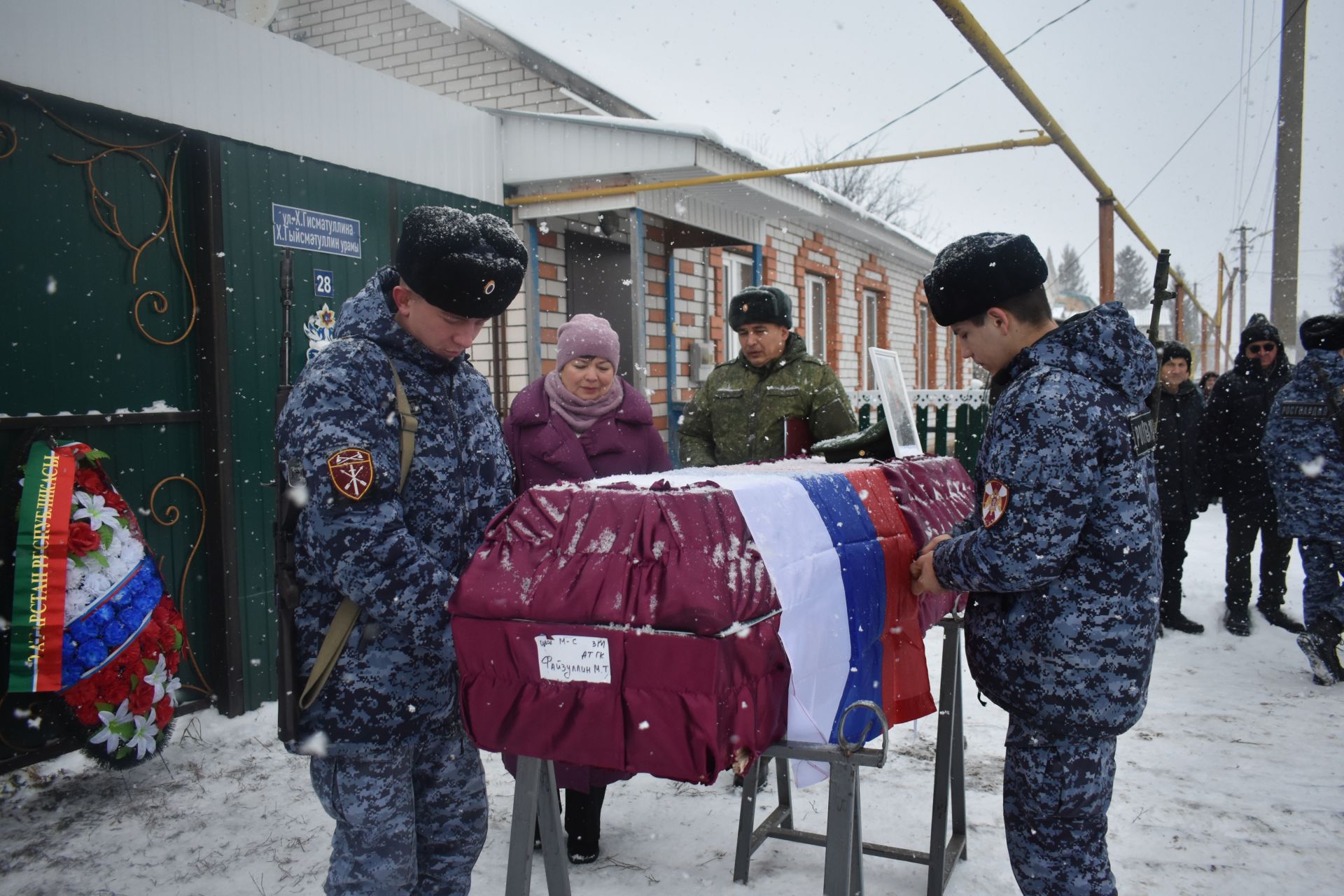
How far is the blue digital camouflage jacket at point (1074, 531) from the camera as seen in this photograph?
1.99 metres

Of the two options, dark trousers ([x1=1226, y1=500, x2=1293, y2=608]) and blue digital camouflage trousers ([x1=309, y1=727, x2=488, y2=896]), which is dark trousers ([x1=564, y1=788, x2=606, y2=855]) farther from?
dark trousers ([x1=1226, y1=500, x2=1293, y2=608])

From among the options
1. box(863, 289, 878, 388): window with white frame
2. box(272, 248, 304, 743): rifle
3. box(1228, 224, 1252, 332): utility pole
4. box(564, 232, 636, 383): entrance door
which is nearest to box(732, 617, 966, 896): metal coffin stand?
box(272, 248, 304, 743): rifle

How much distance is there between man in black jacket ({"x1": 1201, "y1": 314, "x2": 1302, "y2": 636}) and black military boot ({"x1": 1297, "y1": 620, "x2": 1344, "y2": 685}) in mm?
1009

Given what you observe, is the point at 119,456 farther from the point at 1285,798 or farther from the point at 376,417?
→ the point at 1285,798

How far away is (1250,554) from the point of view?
20.6 ft

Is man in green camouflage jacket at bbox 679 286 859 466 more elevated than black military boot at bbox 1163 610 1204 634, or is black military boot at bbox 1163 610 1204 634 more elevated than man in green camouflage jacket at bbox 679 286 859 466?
man in green camouflage jacket at bbox 679 286 859 466

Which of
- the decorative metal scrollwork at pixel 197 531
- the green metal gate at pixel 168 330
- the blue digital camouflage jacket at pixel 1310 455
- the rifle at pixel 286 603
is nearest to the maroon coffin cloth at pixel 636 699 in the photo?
the rifle at pixel 286 603

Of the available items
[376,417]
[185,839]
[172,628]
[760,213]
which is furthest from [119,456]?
[760,213]

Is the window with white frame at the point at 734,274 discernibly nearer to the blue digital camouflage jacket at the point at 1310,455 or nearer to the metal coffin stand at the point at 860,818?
the blue digital camouflage jacket at the point at 1310,455

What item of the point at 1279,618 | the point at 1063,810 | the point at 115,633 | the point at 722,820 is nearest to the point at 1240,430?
the point at 1279,618

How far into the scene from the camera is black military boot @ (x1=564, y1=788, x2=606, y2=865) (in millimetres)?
3211

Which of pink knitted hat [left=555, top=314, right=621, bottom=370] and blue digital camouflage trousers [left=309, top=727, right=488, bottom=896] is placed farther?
pink knitted hat [left=555, top=314, right=621, bottom=370]

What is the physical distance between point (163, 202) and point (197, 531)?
1.58 m

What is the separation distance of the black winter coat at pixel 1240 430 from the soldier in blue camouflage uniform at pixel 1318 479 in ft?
3.44
